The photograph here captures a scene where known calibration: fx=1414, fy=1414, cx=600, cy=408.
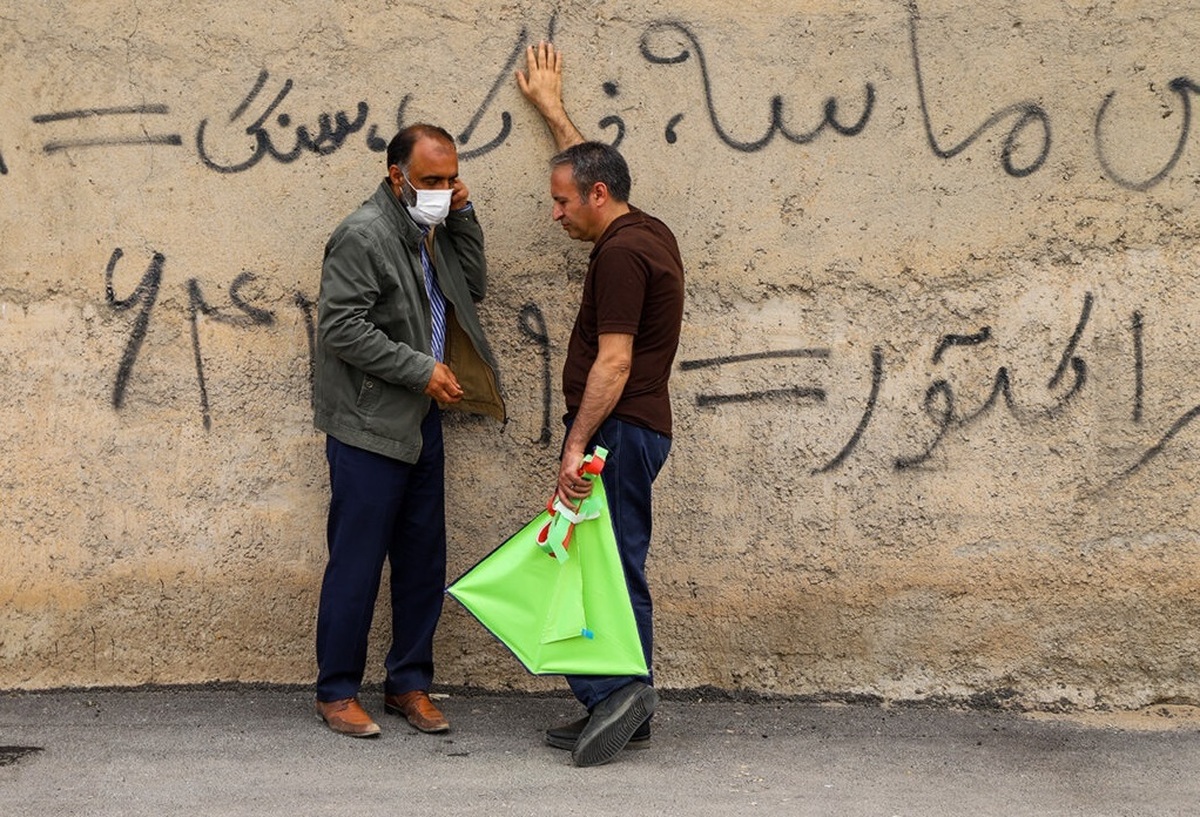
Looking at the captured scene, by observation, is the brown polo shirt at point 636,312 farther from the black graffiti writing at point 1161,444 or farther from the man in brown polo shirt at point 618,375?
the black graffiti writing at point 1161,444

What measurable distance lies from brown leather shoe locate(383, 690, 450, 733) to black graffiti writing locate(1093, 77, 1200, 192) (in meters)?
2.73

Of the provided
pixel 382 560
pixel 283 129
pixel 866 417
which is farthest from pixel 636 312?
pixel 283 129

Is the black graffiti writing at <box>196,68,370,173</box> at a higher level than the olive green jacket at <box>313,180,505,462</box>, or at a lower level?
higher

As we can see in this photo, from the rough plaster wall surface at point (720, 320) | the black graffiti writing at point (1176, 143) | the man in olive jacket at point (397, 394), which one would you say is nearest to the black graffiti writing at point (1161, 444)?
the rough plaster wall surface at point (720, 320)

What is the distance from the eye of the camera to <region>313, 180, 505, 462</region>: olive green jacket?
13.5 feet

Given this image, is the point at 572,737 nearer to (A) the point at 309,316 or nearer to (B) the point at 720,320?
(B) the point at 720,320

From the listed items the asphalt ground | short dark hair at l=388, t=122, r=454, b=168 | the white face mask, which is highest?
short dark hair at l=388, t=122, r=454, b=168

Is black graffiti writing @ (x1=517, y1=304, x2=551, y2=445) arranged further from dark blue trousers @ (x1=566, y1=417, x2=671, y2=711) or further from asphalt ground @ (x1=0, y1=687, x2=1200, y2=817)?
asphalt ground @ (x1=0, y1=687, x2=1200, y2=817)

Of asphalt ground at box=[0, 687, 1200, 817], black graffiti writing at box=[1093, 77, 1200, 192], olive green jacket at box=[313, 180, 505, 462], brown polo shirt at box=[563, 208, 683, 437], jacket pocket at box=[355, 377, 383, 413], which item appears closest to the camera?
asphalt ground at box=[0, 687, 1200, 817]

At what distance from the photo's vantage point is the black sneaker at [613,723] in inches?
160

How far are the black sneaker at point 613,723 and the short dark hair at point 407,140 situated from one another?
171cm

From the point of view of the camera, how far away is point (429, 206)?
169 inches

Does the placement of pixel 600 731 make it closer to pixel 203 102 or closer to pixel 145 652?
pixel 145 652

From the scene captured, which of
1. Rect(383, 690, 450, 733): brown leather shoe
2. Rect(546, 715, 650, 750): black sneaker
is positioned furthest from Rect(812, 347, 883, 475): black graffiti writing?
Rect(383, 690, 450, 733): brown leather shoe
